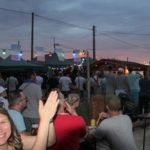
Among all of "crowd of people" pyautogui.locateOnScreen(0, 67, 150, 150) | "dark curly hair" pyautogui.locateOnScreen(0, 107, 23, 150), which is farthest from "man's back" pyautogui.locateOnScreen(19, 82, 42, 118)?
"dark curly hair" pyautogui.locateOnScreen(0, 107, 23, 150)

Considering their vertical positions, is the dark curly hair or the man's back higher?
the dark curly hair

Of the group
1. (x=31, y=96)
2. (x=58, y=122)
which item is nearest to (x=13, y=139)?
(x=58, y=122)

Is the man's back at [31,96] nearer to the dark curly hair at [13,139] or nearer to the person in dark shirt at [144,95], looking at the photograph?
the person in dark shirt at [144,95]

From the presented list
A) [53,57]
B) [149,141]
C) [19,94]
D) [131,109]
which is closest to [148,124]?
[131,109]

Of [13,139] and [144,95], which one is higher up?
[13,139]

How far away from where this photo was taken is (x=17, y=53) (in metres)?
35.0

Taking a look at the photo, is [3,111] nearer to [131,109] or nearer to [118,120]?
[118,120]

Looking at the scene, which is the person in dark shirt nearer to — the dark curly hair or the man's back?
the man's back

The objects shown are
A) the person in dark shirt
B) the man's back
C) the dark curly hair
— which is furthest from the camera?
the person in dark shirt

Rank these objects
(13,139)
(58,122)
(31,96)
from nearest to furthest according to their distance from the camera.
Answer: (13,139)
(58,122)
(31,96)

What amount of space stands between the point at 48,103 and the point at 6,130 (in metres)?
0.31

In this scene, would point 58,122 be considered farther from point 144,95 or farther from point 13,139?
point 144,95

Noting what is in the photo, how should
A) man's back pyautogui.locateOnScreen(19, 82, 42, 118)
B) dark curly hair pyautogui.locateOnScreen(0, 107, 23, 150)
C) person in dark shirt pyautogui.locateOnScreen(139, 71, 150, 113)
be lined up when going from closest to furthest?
dark curly hair pyautogui.locateOnScreen(0, 107, 23, 150) → man's back pyautogui.locateOnScreen(19, 82, 42, 118) → person in dark shirt pyautogui.locateOnScreen(139, 71, 150, 113)

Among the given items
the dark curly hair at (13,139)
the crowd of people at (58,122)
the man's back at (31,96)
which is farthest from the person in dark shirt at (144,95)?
the dark curly hair at (13,139)
